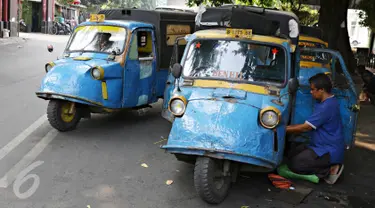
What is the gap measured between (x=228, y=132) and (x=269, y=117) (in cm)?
54

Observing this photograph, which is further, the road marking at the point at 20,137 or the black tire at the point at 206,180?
the road marking at the point at 20,137

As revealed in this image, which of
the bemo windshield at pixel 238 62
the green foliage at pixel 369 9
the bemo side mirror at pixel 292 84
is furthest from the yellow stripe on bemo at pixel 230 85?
the green foliage at pixel 369 9

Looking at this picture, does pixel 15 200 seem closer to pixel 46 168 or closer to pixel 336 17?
pixel 46 168

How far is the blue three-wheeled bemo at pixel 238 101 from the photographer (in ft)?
16.0

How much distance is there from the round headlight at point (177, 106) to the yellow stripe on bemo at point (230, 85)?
56 centimetres

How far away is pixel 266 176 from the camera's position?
20.0 ft

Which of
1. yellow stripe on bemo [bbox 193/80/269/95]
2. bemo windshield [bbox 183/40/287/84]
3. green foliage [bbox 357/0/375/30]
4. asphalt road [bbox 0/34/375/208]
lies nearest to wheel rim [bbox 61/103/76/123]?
asphalt road [bbox 0/34/375/208]

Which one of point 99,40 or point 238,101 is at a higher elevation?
point 99,40

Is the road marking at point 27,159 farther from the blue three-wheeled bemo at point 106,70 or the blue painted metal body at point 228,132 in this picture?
the blue painted metal body at point 228,132

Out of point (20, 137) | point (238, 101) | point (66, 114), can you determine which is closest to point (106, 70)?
point (66, 114)

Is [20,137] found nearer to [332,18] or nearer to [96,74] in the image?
[96,74]

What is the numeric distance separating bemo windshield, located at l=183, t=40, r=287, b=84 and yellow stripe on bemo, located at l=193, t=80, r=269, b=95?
0.11 m

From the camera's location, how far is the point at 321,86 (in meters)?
5.73

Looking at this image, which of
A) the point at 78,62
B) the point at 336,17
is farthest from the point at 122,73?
the point at 336,17
